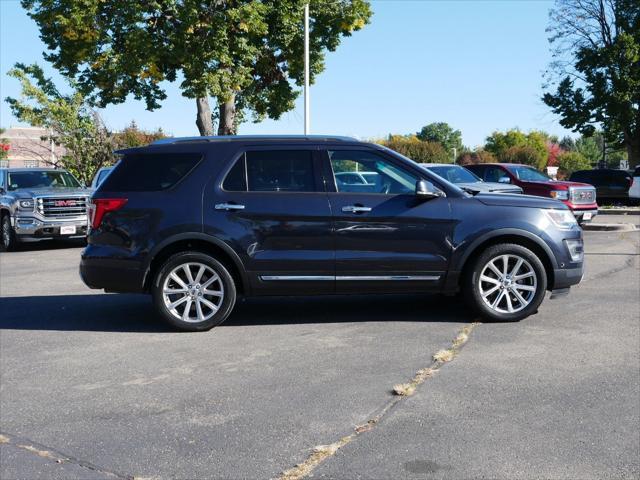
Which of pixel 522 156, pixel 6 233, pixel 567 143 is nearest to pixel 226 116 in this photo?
pixel 6 233

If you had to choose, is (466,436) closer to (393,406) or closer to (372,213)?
(393,406)

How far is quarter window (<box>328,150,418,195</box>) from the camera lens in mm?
7371

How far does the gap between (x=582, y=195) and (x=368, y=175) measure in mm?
13123

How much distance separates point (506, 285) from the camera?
7410 millimetres

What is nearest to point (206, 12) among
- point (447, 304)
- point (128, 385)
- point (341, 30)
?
point (341, 30)

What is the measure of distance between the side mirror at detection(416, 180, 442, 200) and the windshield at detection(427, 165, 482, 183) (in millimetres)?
10285

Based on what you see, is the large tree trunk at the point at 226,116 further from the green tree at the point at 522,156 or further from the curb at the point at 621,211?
the green tree at the point at 522,156

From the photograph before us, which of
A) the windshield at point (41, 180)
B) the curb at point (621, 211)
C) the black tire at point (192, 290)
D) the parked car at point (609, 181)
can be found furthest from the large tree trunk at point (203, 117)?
the black tire at point (192, 290)

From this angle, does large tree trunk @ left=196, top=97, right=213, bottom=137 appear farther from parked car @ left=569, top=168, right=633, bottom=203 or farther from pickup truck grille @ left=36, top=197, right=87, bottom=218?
parked car @ left=569, top=168, right=633, bottom=203

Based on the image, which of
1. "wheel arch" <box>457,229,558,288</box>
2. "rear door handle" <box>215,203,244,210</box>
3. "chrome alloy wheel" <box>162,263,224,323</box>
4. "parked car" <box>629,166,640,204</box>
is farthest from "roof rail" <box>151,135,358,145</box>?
"parked car" <box>629,166,640,204</box>

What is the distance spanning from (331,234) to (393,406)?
8.91ft

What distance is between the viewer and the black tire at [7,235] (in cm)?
1669

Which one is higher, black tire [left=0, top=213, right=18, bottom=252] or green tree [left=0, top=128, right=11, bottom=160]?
Result: green tree [left=0, top=128, right=11, bottom=160]

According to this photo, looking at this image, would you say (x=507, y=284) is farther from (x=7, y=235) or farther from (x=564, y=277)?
(x=7, y=235)
